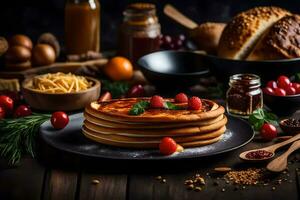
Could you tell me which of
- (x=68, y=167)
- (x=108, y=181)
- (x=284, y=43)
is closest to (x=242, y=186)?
(x=108, y=181)

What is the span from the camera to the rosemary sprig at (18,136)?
2912 mm

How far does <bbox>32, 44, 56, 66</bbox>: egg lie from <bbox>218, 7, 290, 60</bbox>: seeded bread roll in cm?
103

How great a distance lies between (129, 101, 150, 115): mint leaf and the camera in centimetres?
284

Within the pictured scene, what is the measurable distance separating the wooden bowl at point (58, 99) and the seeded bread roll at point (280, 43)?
2.76ft

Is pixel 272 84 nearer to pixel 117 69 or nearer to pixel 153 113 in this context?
pixel 153 113

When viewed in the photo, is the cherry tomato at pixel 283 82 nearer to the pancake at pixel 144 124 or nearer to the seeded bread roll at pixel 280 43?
the seeded bread roll at pixel 280 43

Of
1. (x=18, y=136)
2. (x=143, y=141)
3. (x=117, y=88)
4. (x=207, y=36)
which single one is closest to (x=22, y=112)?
(x=18, y=136)

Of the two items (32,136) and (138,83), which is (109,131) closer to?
(32,136)

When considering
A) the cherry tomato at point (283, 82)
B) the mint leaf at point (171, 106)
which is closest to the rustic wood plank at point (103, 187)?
the mint leaf at point (171, 106)

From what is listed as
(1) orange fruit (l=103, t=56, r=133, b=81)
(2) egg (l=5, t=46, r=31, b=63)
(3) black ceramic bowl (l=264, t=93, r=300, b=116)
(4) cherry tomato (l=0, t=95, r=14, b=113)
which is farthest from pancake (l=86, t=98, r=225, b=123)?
(2) egg (l=5, t=46, r=31, b=63)

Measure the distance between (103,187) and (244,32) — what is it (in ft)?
5.01

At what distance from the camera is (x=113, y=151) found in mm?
2771

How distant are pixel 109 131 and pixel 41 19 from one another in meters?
2.53

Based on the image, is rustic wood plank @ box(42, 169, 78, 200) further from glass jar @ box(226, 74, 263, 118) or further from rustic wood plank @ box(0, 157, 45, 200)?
glass jar @ box(226, 74, 263, 118)
